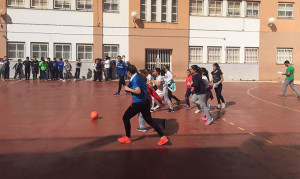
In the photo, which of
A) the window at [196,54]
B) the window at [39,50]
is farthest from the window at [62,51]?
the window at [196,54]

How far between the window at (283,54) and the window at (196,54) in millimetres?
7285

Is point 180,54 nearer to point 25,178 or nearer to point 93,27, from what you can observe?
point 93,27

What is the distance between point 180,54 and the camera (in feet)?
81.4

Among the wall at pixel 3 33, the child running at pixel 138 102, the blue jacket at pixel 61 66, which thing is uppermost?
the wall at pixel 3 33

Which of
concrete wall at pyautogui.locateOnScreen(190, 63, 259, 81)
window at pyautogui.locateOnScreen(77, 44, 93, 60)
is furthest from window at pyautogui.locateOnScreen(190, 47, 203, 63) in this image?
window at pyautogui.locateOnScreen(77, 44, 93, 60)

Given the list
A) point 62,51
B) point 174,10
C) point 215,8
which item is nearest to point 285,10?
point 215,8

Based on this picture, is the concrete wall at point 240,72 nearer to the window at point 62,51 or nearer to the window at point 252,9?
the window at point 252,9

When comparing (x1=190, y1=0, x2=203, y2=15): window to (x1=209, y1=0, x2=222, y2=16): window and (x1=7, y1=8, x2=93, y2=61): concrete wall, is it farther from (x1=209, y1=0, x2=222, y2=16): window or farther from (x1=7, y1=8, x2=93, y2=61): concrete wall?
(x1=7, y1=8, x2=93, y2=61): concrete wall

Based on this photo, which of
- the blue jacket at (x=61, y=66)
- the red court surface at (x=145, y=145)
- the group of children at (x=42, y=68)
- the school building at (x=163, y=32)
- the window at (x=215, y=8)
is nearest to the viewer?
the red court surface at (x=145, y=145)

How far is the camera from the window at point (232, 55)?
2611cm

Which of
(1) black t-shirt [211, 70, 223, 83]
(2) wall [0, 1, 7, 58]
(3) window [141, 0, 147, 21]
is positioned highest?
(3) window [141, 0, 147, 21]

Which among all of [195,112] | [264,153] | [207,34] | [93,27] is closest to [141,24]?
[93,27]

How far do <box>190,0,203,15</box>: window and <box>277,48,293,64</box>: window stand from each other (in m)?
8.06

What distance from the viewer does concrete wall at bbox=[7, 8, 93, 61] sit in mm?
22234
